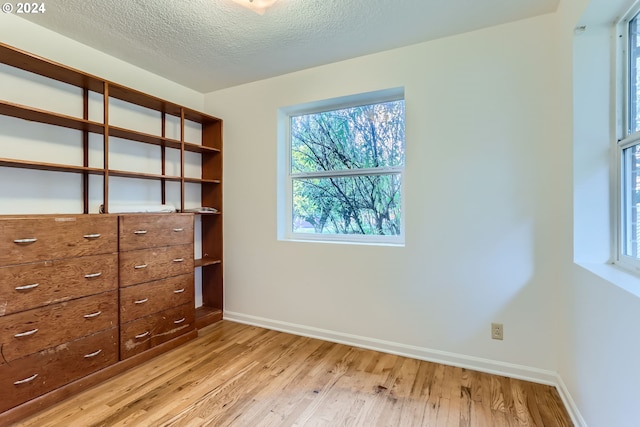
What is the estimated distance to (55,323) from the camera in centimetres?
176

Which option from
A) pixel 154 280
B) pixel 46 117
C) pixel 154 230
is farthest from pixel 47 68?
pixel 154 280

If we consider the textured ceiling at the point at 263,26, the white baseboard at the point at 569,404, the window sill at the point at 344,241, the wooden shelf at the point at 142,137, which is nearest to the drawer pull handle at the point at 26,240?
the wooden shelf at the point at 142,137

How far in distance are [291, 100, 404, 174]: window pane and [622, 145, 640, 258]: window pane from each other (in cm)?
132

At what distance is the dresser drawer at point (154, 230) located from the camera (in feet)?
7.03

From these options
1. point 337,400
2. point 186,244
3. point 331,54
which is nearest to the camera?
point 337,400

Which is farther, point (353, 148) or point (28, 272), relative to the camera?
point (353, 148)

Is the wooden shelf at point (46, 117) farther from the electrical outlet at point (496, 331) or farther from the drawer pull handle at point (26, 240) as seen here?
the electrical outlet at point (496, 331)

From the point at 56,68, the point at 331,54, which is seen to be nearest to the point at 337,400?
the point at 331,54

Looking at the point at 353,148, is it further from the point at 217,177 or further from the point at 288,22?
the point at 217,177

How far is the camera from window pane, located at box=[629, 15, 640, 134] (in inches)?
55.1

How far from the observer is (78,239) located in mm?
1862

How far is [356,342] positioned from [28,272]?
2.22m

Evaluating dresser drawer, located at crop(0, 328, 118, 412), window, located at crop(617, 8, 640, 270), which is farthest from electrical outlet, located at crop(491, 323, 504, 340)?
dresser drawer, located at crop(0, 328, 118, 412)

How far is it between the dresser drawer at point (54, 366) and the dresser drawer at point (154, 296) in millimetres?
163
